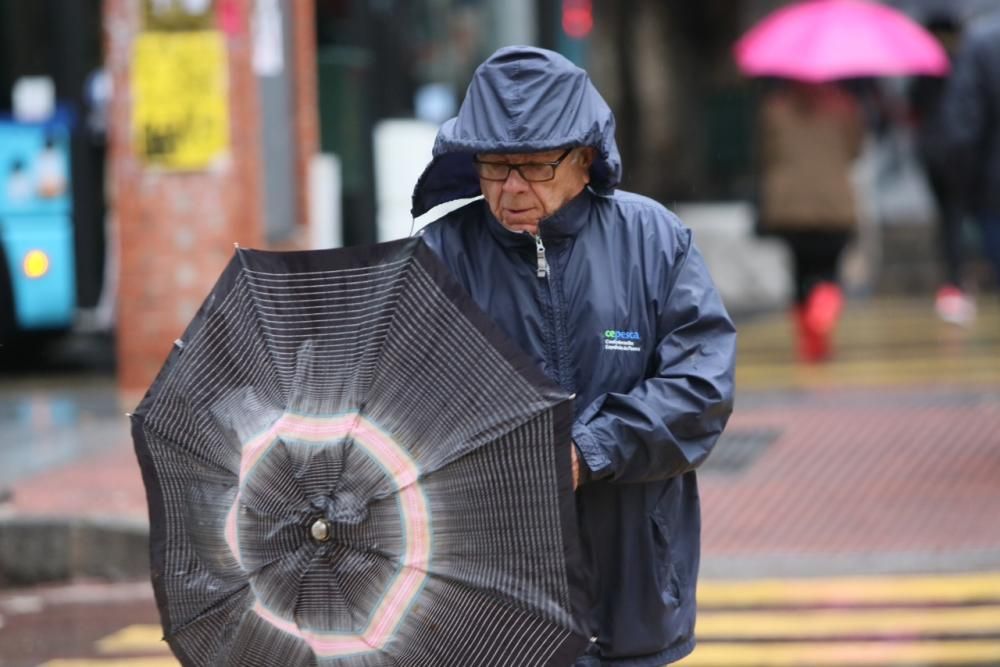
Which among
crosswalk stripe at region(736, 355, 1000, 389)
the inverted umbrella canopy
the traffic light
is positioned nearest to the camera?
the inverted umbrella canopy

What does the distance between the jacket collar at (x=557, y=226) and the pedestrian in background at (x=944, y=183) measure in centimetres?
934

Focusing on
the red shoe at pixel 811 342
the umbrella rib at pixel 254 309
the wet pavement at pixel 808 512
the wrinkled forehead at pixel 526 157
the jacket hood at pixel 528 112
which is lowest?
the red shoe at pixel 811 342

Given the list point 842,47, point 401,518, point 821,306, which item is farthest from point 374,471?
point 842,47

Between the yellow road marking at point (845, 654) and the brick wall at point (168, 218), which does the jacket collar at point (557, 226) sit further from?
the brick wall at point (168, 218)

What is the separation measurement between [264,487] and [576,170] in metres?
0.86

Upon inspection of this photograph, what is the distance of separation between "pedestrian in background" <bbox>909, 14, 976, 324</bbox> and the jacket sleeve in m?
9.30

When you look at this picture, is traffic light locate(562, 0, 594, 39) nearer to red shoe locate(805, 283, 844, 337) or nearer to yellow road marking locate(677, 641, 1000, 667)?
red shoe locate(805, 283, 844, 337)

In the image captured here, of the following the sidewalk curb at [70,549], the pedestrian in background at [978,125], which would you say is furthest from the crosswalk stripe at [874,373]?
the sidewalk curb at [70,549]

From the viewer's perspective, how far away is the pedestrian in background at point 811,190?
12.6 meters

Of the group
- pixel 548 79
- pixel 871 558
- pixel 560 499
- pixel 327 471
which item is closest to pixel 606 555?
pixel 560 499

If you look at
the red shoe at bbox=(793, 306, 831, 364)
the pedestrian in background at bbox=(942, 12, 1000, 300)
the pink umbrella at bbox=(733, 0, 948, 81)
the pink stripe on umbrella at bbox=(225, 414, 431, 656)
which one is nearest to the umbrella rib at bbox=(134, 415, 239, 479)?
the pink stripe on umbrella at bbox=(225, 414, 431, 656)

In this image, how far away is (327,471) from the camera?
364 cm

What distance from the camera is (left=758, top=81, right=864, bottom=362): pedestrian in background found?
12.6 m

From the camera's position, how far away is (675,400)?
369cm
